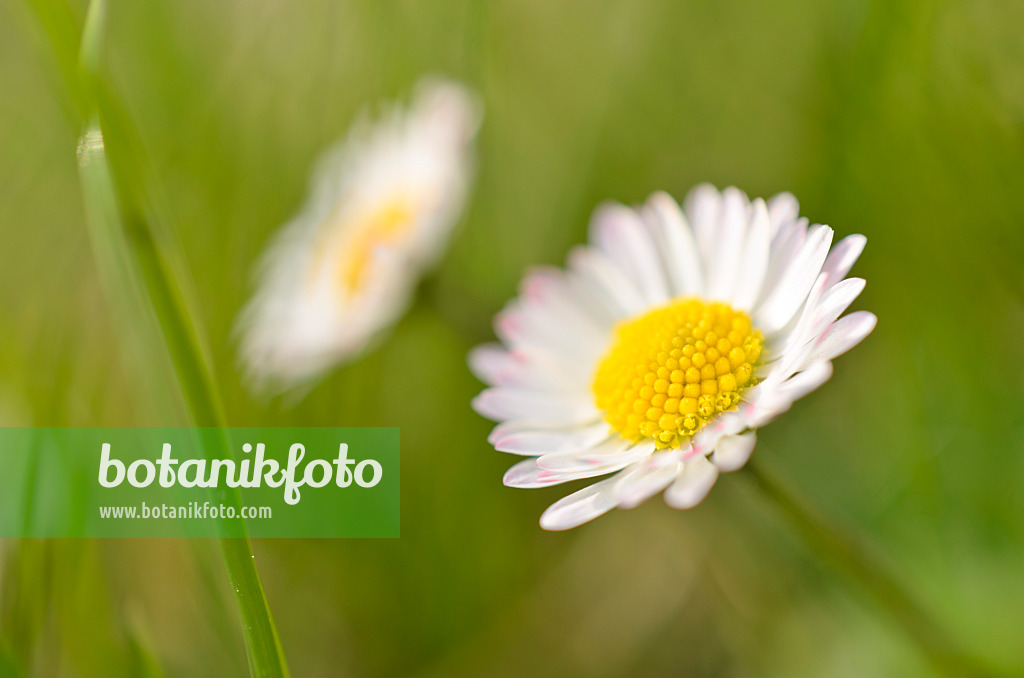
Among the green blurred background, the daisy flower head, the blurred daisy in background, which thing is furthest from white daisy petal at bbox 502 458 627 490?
the blurred daisy in background

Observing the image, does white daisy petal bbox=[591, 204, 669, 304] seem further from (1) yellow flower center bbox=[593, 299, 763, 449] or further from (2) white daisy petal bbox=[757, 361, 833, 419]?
(2) white daisy petal bbox=[757, 361, 833, 419]

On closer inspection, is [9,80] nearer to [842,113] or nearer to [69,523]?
[69,523]

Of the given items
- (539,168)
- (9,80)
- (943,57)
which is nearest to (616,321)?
(943,57)

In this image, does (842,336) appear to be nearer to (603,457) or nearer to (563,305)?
(603,457)

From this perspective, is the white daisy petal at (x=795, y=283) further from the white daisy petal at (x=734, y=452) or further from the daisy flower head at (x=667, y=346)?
the white daisy petal at (x=734, y=452)

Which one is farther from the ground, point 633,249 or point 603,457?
point 633,249

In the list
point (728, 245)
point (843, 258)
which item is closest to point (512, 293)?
point (728, 245)

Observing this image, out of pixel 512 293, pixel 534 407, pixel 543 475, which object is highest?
pixel 512 293
